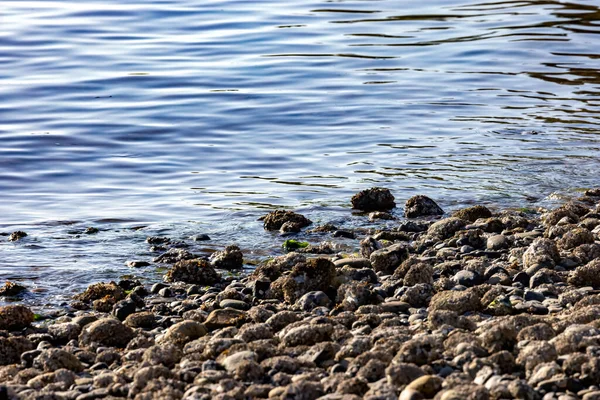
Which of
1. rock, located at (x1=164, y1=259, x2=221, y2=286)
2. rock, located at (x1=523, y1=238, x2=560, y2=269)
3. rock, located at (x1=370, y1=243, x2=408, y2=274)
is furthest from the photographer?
rock, located at (x1=164, y1=259, x2=221, y2=286)

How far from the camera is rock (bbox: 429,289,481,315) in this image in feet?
18.7

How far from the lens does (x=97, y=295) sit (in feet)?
22.0

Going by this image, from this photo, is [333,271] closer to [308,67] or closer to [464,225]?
[464,225]

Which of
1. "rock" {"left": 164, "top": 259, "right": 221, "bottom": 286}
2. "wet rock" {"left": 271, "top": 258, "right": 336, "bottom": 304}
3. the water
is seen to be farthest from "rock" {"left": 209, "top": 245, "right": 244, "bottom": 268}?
"wet rock" {"left": 271, "top": 258, "right": 336, "bottom": 304}

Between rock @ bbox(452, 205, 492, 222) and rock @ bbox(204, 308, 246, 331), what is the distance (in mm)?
3280

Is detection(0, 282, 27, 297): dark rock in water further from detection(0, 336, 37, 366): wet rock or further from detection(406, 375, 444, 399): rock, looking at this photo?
detection(406, 375, 444, 399): rock

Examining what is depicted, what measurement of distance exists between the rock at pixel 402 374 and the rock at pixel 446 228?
3464 mm

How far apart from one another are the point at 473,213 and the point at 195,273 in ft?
9.09

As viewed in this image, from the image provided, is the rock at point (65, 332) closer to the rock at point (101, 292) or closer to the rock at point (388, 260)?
the rock at point (101, 292)

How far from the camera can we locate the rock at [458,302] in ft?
18.7

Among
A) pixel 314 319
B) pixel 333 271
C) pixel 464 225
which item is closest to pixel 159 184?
pixel 464 225

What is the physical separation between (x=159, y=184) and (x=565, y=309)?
594 centimetres

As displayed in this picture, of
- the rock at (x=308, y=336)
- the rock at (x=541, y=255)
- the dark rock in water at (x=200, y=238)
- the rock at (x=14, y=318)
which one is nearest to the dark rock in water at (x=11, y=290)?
the rock at (x=14, y=318)

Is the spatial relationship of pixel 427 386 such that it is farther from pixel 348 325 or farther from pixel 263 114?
pixel 263 114
